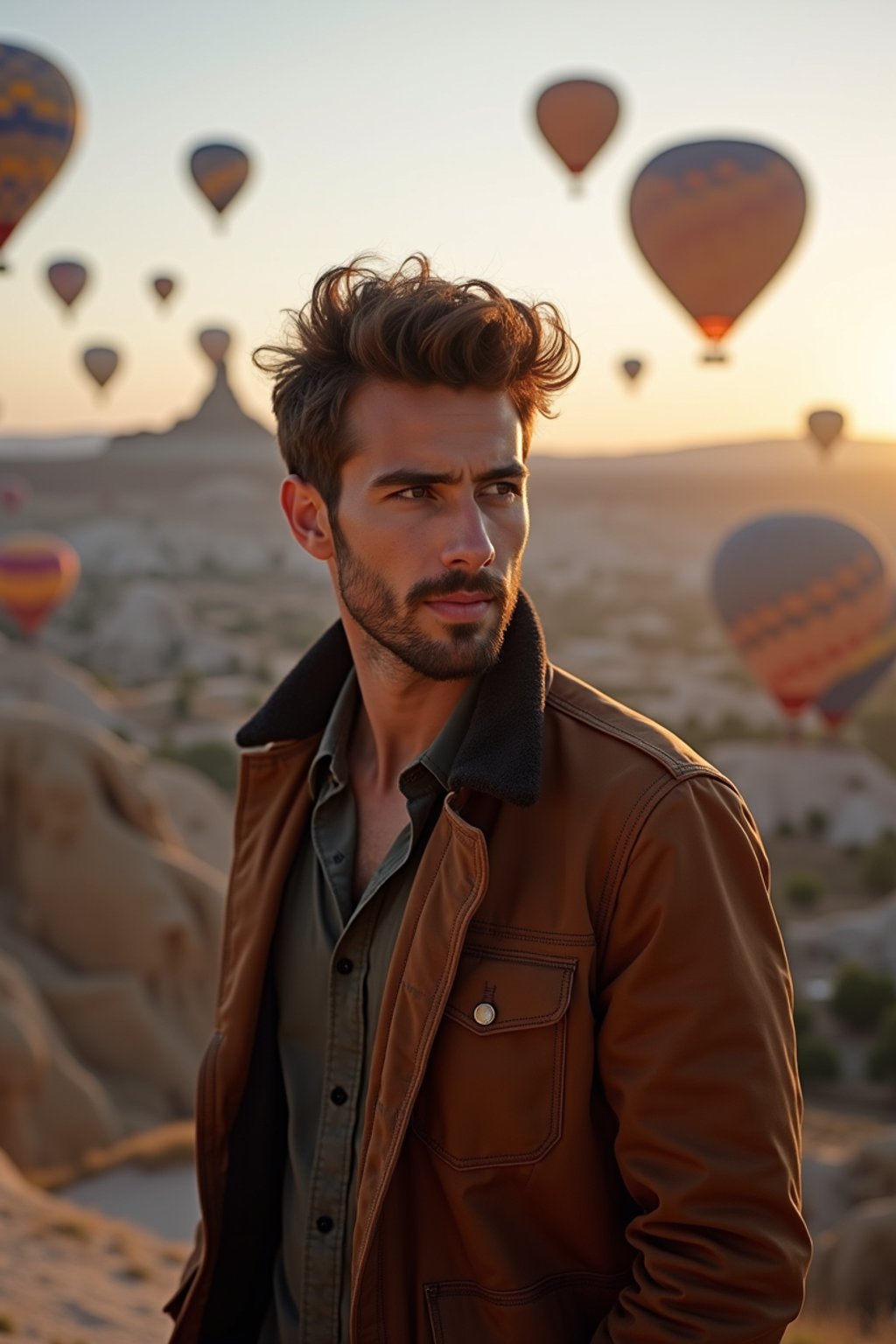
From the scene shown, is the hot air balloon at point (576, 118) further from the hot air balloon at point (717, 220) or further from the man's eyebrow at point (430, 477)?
the man's eyebrow at point (430, 477)

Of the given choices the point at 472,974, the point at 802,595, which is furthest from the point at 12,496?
the point at 472,974

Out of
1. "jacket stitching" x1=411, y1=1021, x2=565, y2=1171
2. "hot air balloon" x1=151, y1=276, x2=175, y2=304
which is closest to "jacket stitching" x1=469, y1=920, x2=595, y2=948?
"jacket stitching" x1=411, y1=1021, x2=565, y2=1171

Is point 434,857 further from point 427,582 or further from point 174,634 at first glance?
point 174,634

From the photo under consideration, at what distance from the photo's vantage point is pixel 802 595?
87.3 ft

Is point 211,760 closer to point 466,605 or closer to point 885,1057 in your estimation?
point 885,1057

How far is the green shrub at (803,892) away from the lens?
2270 cm

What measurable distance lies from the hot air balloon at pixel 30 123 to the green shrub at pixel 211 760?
11.8 m

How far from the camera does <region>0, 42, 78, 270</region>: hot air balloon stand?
2012 cm

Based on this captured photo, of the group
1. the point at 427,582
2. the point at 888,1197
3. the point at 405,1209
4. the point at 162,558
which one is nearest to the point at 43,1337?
the point at 405,1209

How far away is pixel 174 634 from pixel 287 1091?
44.8 m

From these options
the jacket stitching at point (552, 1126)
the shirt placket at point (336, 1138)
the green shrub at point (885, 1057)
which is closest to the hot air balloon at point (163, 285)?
the green shrub at point (885, 1057)

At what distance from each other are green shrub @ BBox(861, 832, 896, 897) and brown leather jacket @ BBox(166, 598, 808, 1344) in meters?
22.8

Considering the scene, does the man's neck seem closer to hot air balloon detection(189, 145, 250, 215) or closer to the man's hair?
the man's hair

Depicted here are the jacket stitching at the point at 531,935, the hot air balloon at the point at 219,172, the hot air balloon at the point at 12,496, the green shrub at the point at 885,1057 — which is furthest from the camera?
the hot air balloon at the point at 12,496
